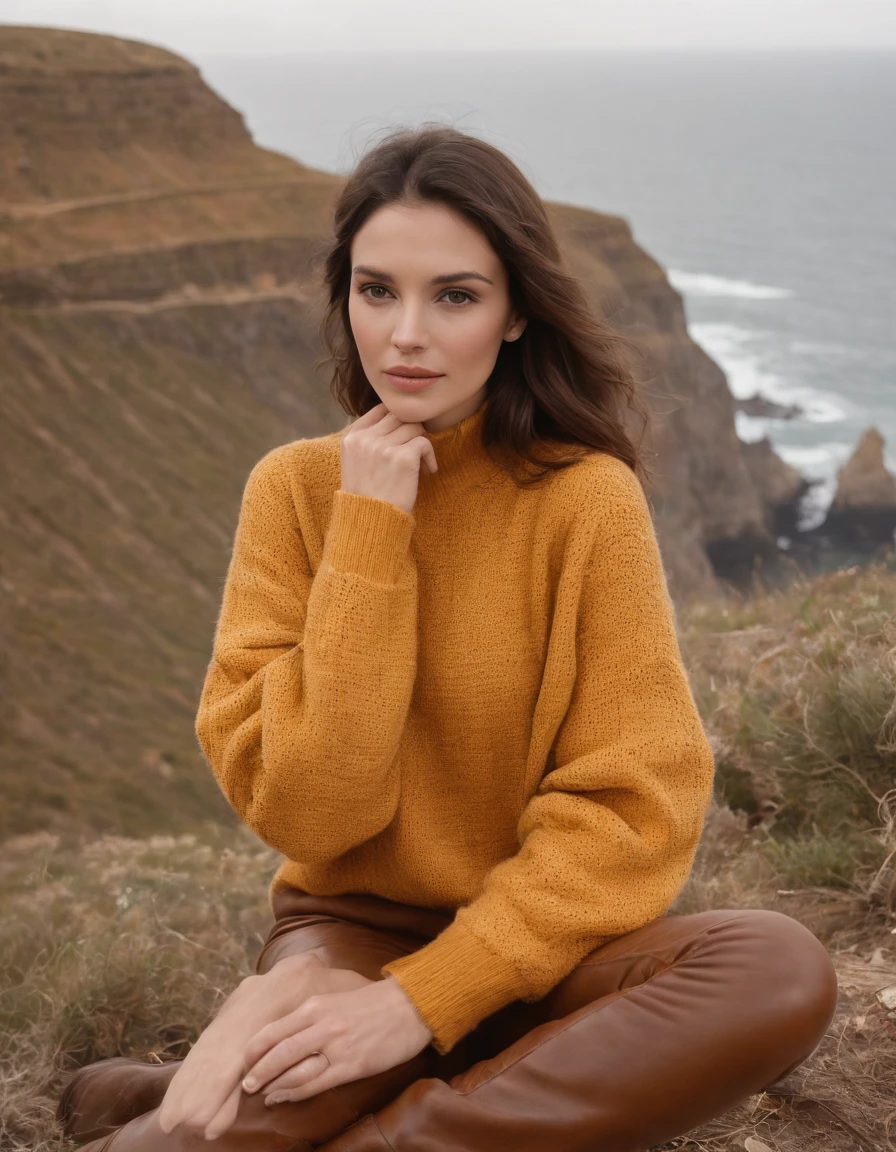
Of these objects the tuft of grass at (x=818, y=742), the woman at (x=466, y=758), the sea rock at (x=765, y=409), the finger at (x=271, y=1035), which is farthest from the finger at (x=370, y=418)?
the sea rock at (x=765, y=409)

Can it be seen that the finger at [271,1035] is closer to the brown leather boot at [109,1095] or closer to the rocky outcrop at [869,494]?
the brown leather boot at [109,1095]

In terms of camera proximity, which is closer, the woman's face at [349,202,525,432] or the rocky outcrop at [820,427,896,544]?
the woman's face at [349,202,525,432]

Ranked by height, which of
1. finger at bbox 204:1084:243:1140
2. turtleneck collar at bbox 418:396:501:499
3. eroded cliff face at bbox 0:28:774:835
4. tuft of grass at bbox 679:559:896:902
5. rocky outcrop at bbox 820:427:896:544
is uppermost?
turtleneck collar at bbox 418:396:501:499

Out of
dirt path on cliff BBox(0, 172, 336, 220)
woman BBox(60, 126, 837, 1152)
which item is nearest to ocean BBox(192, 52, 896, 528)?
woman BBox(60, 126, 837, 1152)

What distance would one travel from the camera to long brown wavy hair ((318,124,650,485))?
2.23m

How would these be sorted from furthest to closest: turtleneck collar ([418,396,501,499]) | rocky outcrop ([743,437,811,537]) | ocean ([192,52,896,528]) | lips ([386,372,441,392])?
ocean ([192,52,896,528]) < rocky outcrop ([743,437,811,537]) < turtleneck collar ([418,396,501,499]) < lips ([386,372,441,392])

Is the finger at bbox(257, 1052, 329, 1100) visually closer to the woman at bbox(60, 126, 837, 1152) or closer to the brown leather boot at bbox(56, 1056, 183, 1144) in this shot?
the woman at bbox(60, 126, 837, 1152)

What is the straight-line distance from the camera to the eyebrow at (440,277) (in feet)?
7.35

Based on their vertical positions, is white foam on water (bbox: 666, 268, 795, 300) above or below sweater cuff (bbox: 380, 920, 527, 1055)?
below

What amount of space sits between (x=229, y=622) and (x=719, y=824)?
1.87 m

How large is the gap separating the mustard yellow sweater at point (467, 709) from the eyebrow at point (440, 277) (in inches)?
11.1

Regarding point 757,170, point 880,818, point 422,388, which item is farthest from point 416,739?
point 757,170

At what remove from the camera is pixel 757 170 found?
112m

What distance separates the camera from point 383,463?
226 cm
